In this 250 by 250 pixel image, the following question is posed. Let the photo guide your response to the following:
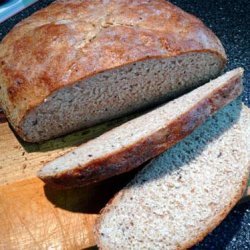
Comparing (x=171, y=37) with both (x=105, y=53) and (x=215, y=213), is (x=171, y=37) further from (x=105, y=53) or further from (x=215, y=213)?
(x=215, y=213)

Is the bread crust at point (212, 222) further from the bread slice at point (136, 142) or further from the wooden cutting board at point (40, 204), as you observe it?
the bread slice at point (136, 142)

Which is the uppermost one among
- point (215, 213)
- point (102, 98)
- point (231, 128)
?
point (102, 98)

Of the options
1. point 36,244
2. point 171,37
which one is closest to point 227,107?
point 171,37

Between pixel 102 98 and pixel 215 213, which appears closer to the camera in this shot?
pixel 215 213

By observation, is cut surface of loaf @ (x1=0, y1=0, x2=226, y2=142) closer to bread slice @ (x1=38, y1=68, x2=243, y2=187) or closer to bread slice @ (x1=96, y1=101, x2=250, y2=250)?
bread slice @ (x1=38, y1=68, x2=243, y2=187)

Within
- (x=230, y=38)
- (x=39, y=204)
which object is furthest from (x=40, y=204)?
(x=230, y=38)

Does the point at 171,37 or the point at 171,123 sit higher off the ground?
the point at 171,37

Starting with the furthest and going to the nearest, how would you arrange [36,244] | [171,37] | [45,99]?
[171,37]
[45,99]
[36,244]
